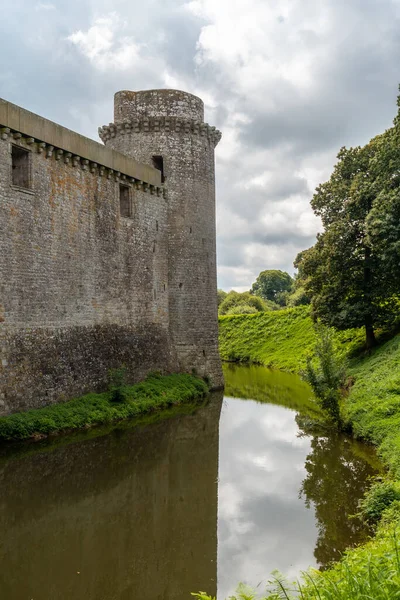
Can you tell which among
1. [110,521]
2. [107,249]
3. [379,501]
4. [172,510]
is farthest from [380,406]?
[107,249]

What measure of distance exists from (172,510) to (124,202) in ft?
42.8

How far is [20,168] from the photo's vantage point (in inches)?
574

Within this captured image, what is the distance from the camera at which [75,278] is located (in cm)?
1602

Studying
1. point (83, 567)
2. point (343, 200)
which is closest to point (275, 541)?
point (83, 567)

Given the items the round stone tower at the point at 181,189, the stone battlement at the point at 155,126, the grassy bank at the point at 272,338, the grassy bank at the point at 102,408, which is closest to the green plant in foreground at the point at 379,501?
the grassy bank at the point at 102,408

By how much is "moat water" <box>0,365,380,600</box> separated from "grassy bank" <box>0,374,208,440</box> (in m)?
0.70

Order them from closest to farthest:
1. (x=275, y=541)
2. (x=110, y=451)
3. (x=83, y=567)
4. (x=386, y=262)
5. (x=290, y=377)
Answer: (x=83, y=567) → (x=275, y=541) → (x=110, y=451) → (x=386, y=262) → (x=290, y=377)

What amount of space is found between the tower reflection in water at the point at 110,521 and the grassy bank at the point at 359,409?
1.49 m

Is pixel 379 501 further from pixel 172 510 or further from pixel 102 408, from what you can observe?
pixel 102 408

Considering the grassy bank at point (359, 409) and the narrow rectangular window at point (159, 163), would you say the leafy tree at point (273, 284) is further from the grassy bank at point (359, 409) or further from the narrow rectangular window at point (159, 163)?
the narrow rectangular window at point (159, 163)

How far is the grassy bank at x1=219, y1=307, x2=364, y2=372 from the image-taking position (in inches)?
1230

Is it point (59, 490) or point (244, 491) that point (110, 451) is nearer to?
point (59, 490)

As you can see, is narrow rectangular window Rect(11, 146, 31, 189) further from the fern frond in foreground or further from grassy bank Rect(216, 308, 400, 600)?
the fern frond in foreground

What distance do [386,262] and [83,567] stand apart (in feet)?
50.1
